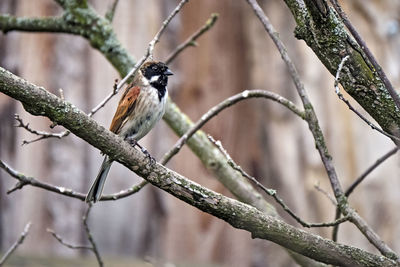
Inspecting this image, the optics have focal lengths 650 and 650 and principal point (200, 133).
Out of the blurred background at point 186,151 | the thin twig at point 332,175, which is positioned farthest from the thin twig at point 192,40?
the blurred background at point 186,151

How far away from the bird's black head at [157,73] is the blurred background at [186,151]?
4.27 ft

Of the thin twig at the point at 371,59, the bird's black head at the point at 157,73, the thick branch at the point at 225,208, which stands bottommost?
the thick branch at the point at 225,208

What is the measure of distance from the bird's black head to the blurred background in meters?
1.30

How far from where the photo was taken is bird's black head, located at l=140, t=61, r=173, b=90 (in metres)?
3.97

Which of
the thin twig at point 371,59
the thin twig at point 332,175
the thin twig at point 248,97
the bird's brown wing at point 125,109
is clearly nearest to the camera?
the thin twig at point 371,59

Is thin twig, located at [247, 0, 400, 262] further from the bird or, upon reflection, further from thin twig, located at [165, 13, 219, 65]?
the bird

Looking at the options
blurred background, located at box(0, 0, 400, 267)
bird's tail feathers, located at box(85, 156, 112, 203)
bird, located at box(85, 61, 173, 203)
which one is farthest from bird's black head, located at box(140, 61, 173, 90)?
blurred background, located at box(0, 0, 400, 267)

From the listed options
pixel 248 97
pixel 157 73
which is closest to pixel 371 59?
pixel 248 97

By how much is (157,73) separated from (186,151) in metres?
1.61

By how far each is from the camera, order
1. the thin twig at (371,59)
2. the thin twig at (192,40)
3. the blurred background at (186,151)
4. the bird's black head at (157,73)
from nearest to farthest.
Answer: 1. the thin twig at (371,59)
2. the thin twig at (192,40)
3. the bird's black head at (157,73)
4. the blurred background at (186,151)

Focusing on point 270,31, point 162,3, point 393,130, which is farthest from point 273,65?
point 393,130

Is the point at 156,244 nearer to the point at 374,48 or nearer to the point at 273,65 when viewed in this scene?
the point at 273,65

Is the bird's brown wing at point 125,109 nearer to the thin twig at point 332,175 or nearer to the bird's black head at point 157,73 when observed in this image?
the bird's black head at point 157,73

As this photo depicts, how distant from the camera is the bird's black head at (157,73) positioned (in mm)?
3971
